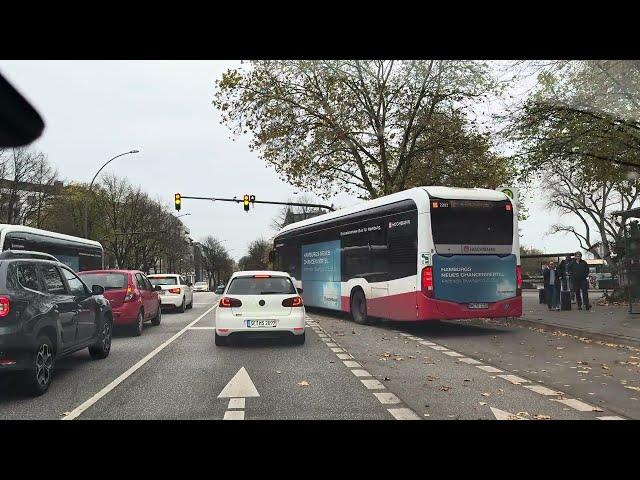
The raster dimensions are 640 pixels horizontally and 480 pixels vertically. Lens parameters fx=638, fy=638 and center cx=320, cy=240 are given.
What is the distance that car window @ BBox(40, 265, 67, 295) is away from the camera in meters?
8.55

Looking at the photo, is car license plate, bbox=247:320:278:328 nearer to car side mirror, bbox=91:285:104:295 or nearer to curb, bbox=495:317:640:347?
car side mirror, bbox=91:285:104:295

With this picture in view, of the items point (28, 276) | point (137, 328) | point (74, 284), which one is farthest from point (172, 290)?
point (28, 276)

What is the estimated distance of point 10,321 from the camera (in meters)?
7.09

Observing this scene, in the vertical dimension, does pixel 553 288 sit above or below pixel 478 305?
above

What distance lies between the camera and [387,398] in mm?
7074

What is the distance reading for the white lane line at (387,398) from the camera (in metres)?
6.85

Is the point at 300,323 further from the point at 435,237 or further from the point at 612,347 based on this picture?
the point at 612,347

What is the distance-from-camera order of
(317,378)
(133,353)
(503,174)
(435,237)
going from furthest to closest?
(503,174) < (435,237) < (133,353) < (317,378)

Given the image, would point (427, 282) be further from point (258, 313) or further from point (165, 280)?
point (165, 280)

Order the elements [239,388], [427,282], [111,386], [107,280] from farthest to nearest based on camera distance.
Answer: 1. [107,280]
2. [427,282]
3. [111,386]
4. [239,388]

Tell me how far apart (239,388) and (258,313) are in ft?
14.0
